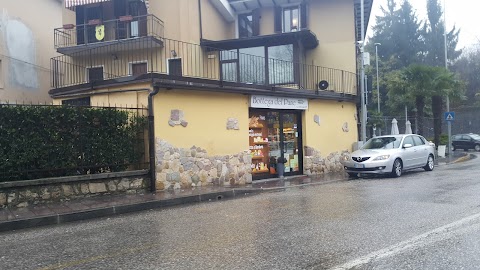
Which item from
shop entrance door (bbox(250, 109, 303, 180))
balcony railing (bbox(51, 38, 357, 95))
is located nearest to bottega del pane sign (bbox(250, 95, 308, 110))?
shop entrance door (bbox(250, 109, 303, 180))

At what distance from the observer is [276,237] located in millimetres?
5922

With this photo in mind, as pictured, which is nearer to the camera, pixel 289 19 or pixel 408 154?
pixel 408 154

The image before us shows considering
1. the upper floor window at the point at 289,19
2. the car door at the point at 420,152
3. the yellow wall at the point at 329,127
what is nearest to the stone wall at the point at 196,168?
the yellow wall at the point at 329,127

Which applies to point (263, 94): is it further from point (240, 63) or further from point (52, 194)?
point (52, 194)

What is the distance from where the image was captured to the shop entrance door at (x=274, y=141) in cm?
1425

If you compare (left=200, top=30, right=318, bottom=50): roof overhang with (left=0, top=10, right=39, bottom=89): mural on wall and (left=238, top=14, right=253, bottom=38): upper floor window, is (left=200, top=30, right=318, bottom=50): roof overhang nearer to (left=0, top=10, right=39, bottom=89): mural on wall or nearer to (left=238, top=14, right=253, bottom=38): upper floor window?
(left=238, top=14, right=253, bottom=38): upper floor window

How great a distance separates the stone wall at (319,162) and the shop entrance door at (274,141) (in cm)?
30

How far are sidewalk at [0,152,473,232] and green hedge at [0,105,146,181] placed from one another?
34.9 inches

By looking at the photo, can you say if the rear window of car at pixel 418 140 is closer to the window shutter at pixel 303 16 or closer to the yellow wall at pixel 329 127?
the yellow wall at pixel 329 127

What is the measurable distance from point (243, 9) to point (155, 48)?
554 cm

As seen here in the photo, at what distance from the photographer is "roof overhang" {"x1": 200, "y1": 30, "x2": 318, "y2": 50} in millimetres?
18156

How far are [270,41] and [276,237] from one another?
1424 centimetres

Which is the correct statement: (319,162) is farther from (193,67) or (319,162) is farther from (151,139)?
(151,139)

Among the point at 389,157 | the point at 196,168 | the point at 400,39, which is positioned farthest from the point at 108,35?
the point at 400,39
